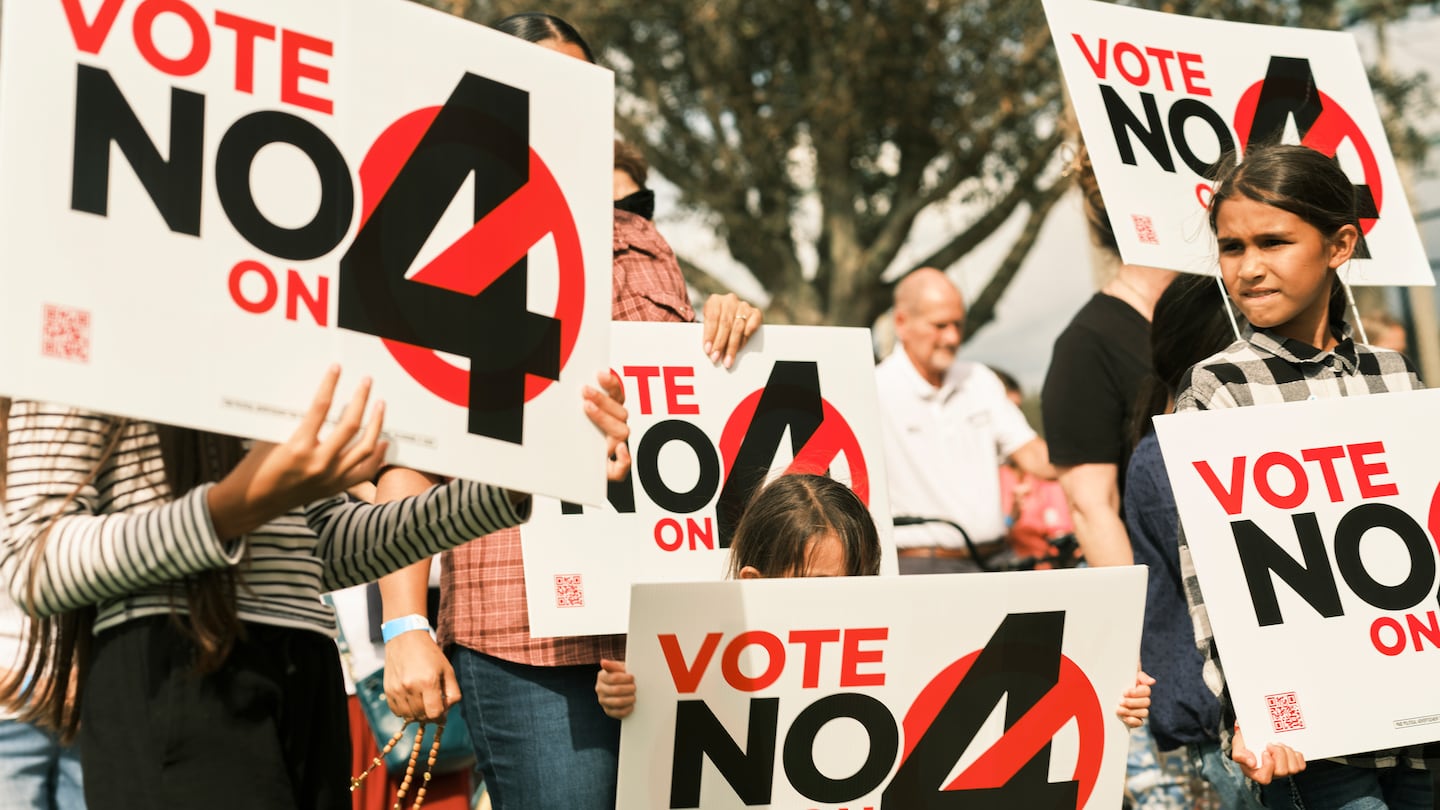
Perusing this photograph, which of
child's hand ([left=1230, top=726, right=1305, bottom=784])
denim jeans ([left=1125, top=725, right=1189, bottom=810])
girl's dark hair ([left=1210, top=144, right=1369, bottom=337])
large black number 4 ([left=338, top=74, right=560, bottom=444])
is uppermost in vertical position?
girl's dark hair ([left=1210, top=144, right=1369, bottom=337])

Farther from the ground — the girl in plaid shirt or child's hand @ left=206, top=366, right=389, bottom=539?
the girl in plaid shirt

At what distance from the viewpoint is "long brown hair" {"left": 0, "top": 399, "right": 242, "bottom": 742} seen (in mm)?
1880

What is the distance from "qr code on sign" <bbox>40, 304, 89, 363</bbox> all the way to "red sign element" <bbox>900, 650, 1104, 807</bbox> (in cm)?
157

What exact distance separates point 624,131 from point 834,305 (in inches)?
105

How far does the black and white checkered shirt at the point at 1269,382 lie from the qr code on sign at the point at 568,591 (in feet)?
3.77

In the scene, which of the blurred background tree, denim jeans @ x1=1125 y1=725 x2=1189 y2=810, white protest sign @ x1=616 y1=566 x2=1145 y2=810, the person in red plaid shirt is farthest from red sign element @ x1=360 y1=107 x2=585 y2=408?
the blurred background tree

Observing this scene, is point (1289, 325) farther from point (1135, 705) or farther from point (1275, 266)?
point (1135, 705)

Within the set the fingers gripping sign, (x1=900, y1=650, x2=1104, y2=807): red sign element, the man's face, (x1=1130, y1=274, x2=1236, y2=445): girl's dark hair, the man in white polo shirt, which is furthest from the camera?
the man's face

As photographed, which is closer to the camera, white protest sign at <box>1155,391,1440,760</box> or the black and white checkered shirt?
white protest sign at <box>1155,391,1440,760</box>

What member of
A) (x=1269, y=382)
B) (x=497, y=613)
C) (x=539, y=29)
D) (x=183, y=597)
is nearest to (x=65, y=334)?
(x=183, y=597)

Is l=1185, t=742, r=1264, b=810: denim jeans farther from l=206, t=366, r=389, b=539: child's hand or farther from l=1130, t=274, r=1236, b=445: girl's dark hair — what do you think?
l=206, t=366, r=389, b=539: child's hand

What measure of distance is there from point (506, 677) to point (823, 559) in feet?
2.26

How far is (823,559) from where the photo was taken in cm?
310

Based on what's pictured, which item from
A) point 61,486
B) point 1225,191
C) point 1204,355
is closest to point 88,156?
point 61,486
